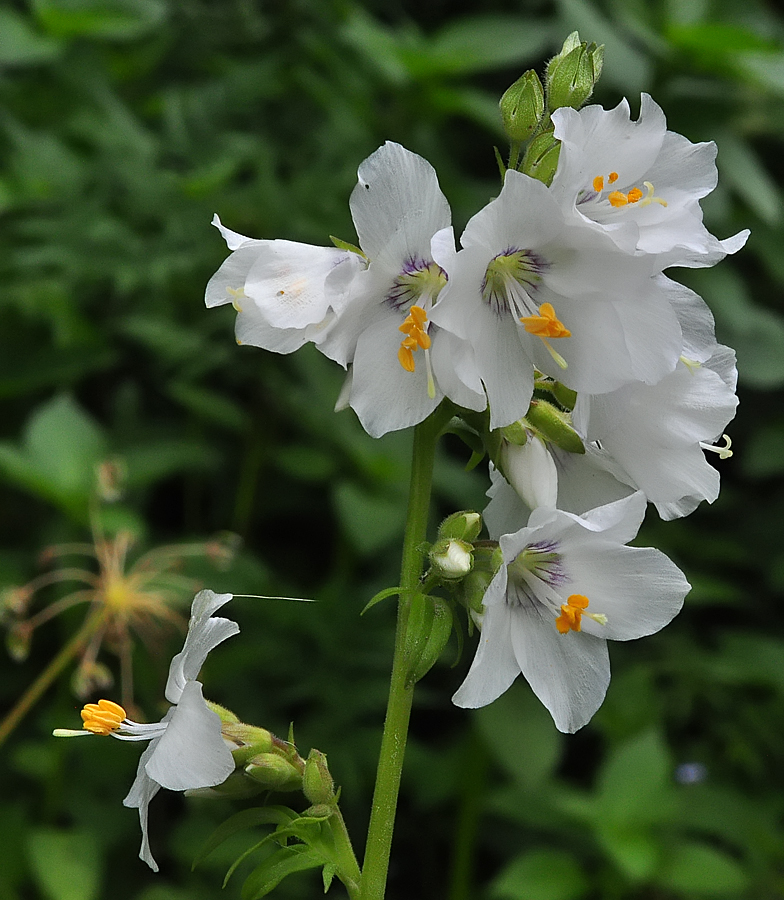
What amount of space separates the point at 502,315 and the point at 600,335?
4.1 inches

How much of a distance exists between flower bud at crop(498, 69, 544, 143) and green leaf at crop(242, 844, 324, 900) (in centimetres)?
81

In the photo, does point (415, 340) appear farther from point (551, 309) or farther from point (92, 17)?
point (92, 17)

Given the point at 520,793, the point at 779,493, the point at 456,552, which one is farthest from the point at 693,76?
the point at 456,552

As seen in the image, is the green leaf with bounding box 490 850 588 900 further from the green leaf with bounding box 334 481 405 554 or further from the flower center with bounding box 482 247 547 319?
the flower center with bounding box 482 247 547 319

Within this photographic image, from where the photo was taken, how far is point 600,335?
1.07 meters

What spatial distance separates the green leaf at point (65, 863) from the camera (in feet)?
6.76

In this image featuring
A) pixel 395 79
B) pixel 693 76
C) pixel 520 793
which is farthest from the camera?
pixel 693 76

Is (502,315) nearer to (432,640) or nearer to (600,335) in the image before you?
(600,335)

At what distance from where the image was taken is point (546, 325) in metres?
1.07

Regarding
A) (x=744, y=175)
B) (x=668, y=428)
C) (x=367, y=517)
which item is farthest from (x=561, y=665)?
(x=744, y=175)

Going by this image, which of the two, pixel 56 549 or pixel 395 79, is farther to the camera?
pixel 395 79

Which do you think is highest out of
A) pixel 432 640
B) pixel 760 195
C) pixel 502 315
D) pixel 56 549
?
pixel 502 315

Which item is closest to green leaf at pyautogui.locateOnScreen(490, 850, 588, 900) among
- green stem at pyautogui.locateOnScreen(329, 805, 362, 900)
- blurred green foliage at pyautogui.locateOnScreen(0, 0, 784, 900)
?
blurred green foliage at pyautogui.locateOnScreen(0, 0, 784, 900)

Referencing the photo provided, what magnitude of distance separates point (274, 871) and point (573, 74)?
3.00ft
